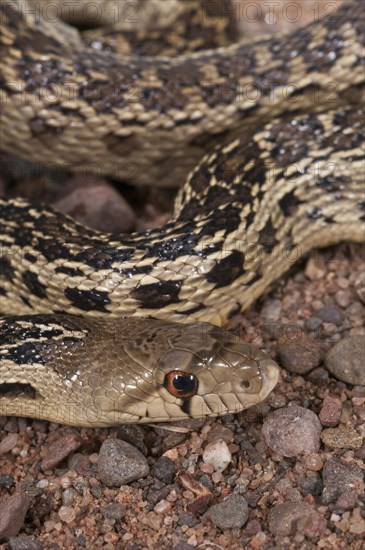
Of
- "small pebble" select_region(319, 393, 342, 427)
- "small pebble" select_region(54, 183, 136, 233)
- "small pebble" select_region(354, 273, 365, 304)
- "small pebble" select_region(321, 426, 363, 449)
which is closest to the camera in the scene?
"small pebble" select_region(321, 426, 363, 449)

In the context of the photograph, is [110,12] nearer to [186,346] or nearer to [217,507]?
[186,346]

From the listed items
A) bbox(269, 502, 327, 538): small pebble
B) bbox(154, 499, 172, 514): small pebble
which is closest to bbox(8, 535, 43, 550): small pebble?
bbox(154, 499, 172, 514): small pebble

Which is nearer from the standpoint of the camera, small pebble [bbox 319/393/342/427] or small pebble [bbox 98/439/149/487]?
small pebble [bbox 98/439/149/487]

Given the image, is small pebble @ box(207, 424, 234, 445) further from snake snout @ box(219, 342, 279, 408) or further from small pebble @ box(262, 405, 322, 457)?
snake snout @ box(219, 342, 279, 408)

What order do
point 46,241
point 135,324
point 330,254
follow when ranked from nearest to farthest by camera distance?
point 135,324 < point 46,241 < point 330,254

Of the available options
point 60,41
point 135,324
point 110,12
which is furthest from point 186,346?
point 110,12

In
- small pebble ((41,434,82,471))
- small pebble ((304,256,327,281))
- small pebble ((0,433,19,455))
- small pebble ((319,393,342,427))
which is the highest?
small pebble ((304,256,327,281))

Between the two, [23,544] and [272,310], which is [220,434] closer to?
[272,310]

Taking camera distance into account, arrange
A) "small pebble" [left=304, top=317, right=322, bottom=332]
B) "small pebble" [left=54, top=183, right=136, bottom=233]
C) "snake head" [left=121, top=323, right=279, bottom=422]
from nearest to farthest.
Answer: "snake head" [left=121, top=323, right=279, bottom=422] → "small pebble" [left=304, top=317, right=322, bottom=332] → "small pebble" [left=54, top=183, right=136, bottom=233]
